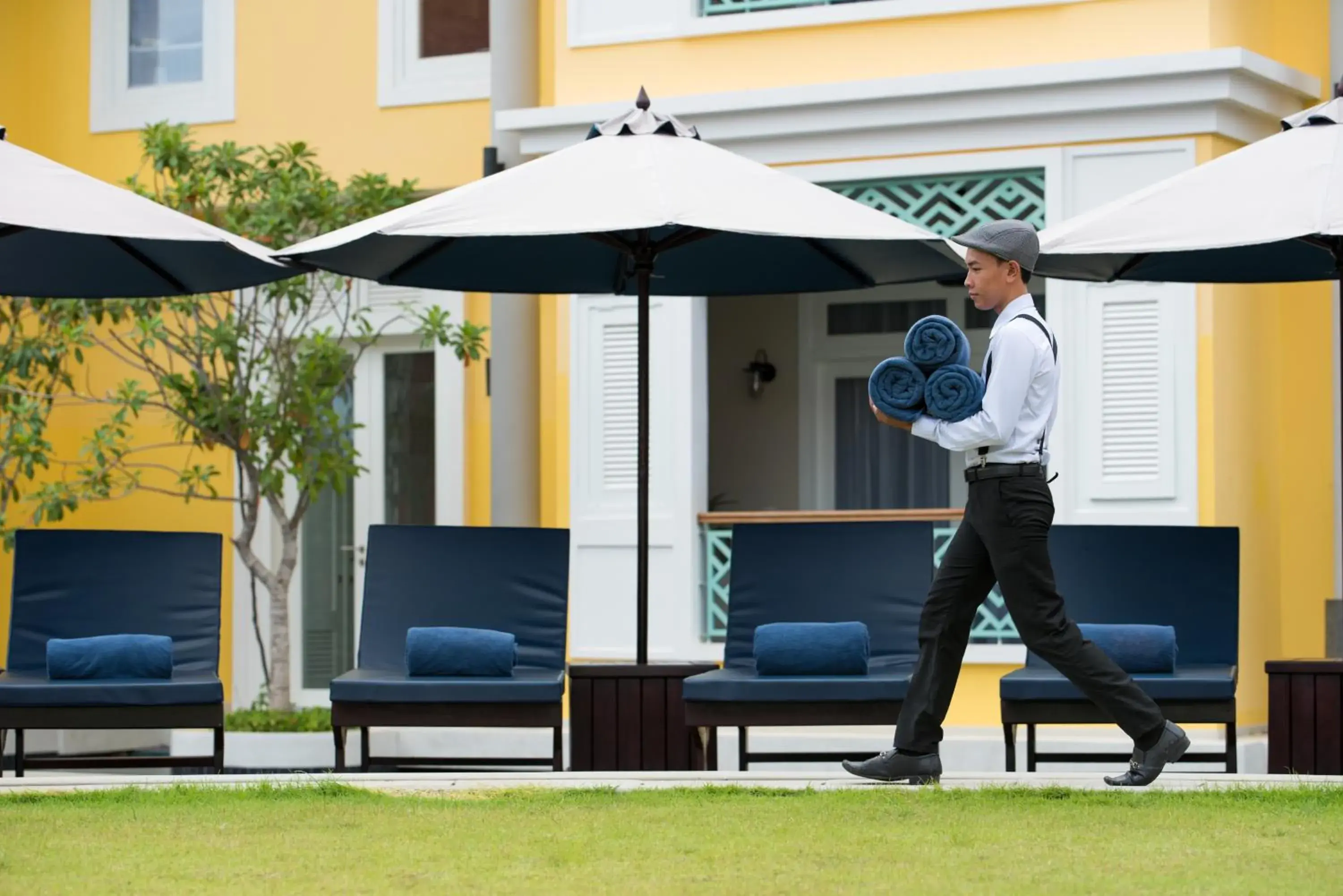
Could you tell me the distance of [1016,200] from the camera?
10.1 meters

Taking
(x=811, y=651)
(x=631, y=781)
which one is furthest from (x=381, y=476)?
(x=631, y=781)

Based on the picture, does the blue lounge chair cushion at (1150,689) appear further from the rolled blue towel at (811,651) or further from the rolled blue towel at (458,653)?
the rolled blue towel at (458,653)

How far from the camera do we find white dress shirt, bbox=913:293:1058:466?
5602mm

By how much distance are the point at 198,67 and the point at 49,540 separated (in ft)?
18.4

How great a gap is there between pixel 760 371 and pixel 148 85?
14.0ft

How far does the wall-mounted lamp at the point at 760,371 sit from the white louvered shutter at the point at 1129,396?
4.05 metres

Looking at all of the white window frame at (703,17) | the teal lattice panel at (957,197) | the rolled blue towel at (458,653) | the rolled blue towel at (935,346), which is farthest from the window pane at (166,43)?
the rolled blue towel at (935,346)

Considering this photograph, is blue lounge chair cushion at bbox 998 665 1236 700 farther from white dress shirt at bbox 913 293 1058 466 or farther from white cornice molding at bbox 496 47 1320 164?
white cornice molding at bbox 496 47 1320 164

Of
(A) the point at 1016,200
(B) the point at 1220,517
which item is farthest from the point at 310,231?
(B) the point at 1220,517

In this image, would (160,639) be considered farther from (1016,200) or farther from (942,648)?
(1016,200)

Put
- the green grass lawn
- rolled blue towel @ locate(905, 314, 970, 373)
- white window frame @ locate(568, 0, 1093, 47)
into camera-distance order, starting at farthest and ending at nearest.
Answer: white window frame @ locate(568, 0, 1093, 47) < rolled blue towel @ locate(905, 314, 970, 373) < the green grass lawn

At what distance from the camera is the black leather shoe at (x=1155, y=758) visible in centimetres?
566

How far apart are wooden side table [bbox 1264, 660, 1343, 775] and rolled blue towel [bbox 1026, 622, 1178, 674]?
50 centimetres

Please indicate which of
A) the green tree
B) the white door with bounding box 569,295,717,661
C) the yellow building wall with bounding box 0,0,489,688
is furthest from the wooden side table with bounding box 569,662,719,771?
the yellow building wall with bounding box 0,0,489,688
